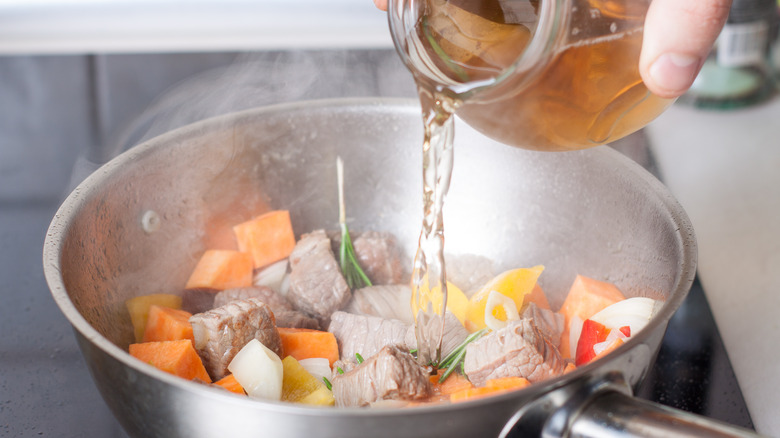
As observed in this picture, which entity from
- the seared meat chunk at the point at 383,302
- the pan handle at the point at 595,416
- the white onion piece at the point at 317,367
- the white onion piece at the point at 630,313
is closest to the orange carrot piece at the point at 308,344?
the white onion piece at the point at 317,367

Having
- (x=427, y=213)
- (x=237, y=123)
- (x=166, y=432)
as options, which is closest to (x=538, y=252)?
(x=427, y=213)

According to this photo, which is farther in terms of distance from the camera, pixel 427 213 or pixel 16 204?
pixel 16 204

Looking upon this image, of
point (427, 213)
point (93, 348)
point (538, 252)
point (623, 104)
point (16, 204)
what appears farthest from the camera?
point (16, 204)

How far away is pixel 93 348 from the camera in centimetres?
81

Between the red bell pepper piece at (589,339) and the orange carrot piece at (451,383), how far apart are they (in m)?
0.21

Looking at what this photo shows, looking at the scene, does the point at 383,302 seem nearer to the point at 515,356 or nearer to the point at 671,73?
the point at 515,356

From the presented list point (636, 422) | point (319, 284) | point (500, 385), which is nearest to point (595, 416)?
point (636, 422)

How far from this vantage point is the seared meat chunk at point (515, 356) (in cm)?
108

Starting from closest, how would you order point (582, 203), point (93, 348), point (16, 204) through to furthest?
point (93, 348) < point (582, 203) < point (16, 204)

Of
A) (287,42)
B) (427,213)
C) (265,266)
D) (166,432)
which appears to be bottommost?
(265,266)

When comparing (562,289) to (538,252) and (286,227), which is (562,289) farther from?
(286,227)

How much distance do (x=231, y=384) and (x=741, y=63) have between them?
1.77m

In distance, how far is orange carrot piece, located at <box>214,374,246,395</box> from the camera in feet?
3.63

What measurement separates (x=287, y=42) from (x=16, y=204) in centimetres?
85
